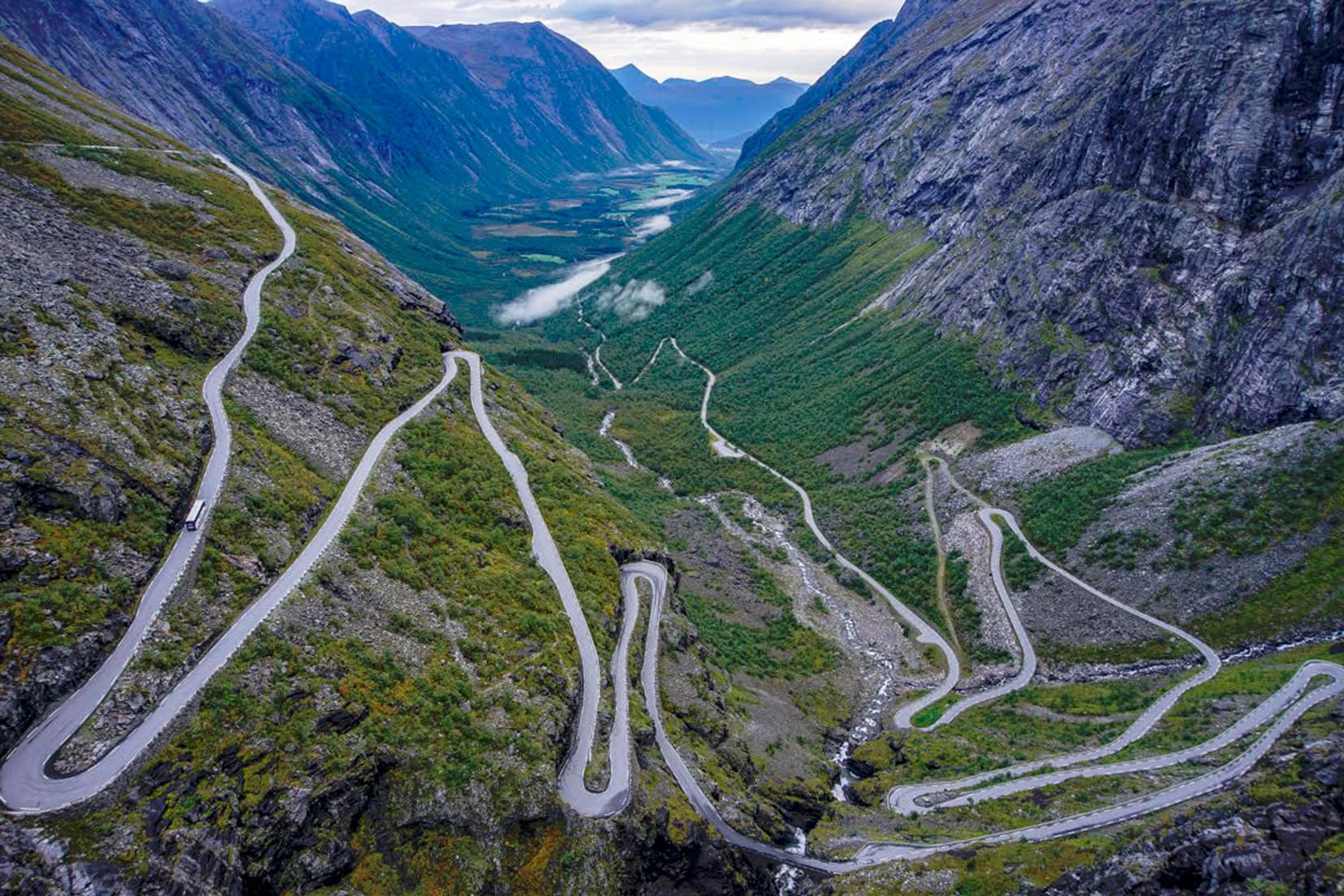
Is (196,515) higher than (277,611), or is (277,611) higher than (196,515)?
(196,515)

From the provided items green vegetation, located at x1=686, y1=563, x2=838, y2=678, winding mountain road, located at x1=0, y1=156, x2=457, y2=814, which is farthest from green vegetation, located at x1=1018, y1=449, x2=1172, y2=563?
winding mountain road, located at x1=0, y1=156, x2=457, y2=814

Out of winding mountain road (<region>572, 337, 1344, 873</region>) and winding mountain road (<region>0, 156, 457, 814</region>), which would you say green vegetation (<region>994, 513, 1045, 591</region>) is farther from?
winding mountain road (<region>0, 156, 457, 814</region>)

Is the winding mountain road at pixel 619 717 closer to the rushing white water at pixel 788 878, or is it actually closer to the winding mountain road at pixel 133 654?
the winding mountain road at pixel 133 654

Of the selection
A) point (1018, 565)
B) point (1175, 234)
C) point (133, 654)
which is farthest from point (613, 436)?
point (133, 654)

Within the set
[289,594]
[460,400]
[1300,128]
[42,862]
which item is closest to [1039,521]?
[1300,128]

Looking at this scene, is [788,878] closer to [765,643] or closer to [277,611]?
[765,643]

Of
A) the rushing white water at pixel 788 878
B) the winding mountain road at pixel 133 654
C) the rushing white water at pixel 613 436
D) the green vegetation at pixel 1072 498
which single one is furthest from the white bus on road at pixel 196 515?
the rushing white water at pixel 613 436

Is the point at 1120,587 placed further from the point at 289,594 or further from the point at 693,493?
the point at 289,594
